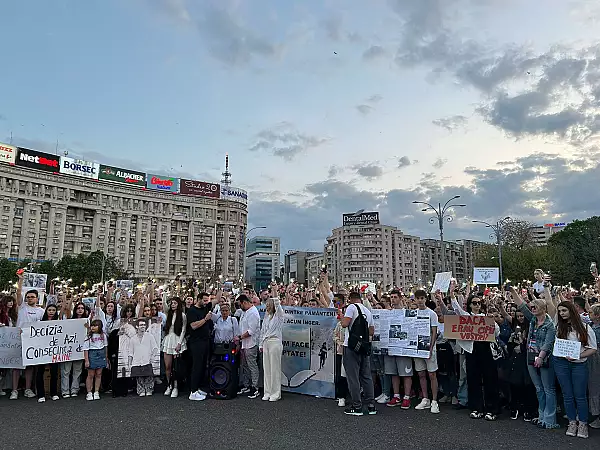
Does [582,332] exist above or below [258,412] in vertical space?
above

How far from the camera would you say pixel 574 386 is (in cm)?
688

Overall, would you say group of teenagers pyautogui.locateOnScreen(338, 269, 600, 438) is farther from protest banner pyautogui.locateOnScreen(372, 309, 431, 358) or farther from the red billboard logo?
the red billboard logo

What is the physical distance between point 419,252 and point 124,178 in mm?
109184

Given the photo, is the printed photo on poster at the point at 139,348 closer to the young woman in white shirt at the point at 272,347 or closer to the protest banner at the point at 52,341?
the protest banner at the point at 52,341

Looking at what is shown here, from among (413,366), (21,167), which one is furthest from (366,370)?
(21,167)

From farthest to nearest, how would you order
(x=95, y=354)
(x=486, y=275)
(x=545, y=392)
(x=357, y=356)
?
(x=486, y=275) < (x=95, y=354) < (x=357, y=356) < (x=545, y=392)

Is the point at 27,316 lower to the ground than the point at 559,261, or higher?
lower

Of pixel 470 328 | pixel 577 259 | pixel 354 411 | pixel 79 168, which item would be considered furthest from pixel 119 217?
pixel 470 328

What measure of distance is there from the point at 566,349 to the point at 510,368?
4.34 feet

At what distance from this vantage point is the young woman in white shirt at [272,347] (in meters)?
9.36

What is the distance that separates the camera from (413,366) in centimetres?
891

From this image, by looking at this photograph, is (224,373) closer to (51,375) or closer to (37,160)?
(51,375)

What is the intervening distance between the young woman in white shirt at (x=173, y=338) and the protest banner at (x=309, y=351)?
7.32 ft

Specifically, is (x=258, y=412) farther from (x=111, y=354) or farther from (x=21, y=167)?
(x=21, y=167)
